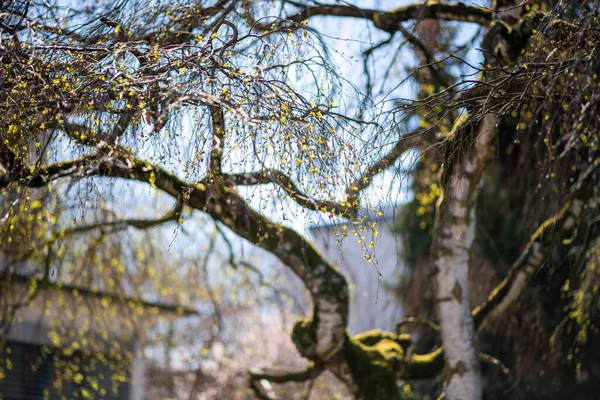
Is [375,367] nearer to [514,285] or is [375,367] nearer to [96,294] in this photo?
[514,285]

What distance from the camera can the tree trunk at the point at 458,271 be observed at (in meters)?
5.88

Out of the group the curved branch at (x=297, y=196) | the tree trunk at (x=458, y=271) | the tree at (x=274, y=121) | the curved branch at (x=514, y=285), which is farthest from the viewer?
the curved branch at (x=514, y=285)

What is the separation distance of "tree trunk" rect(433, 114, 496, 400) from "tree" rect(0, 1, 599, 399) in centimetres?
1

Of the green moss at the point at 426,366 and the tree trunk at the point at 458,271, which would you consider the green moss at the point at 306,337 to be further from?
the tree trunk at the point at 458,271

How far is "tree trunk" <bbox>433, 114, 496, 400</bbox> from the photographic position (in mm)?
5883

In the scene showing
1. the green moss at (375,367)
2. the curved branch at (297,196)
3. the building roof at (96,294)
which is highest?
the building roof at (96,294)

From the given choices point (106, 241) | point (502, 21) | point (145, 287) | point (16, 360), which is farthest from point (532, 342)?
point (16, 360)

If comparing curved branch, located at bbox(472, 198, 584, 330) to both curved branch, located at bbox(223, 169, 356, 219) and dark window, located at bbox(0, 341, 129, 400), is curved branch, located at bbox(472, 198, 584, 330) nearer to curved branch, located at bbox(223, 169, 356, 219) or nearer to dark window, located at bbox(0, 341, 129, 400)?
curved branch, located at bbox(223, 169, 356, 219)

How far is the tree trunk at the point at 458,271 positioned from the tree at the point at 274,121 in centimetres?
1

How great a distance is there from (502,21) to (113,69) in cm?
330

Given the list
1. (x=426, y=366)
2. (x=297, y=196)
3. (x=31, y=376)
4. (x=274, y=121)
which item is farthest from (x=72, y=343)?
(x=274, y=121)

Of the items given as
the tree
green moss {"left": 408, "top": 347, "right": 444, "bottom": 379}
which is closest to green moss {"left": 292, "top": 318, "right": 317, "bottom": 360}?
the tree

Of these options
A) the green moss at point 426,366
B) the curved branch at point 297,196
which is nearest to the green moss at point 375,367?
the green moss at point 426,366

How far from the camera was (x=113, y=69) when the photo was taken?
377 cm
